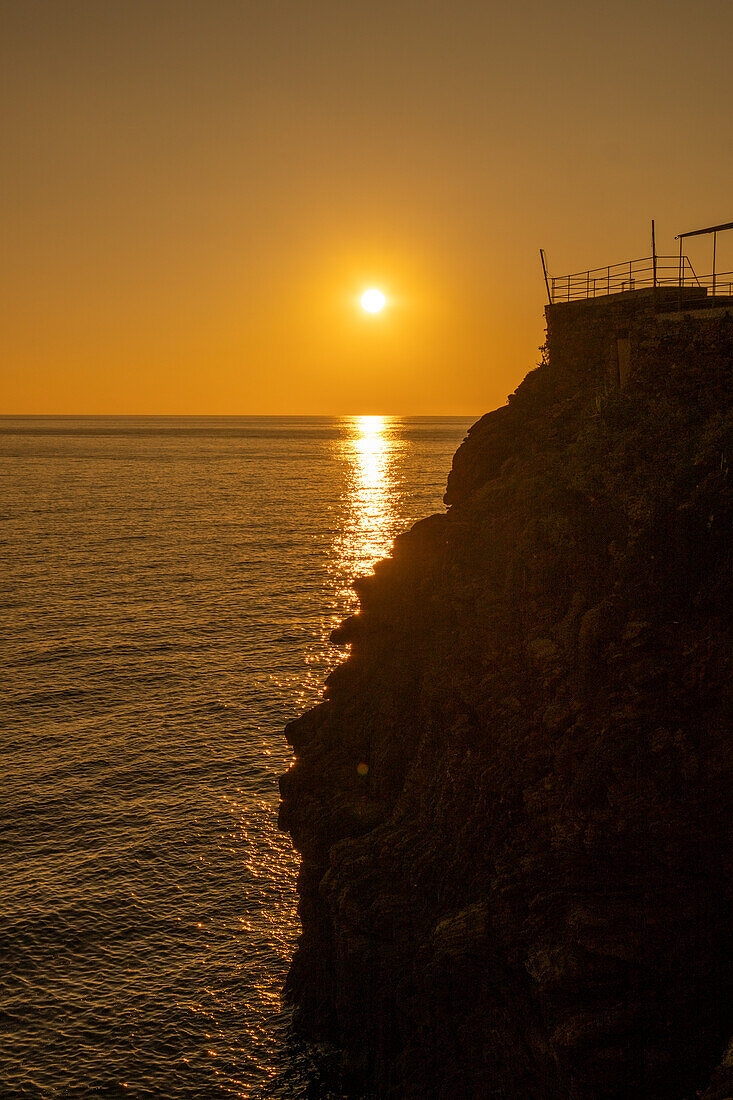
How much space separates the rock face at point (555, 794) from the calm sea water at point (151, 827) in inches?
129

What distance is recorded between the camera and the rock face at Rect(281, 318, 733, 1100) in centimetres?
1820

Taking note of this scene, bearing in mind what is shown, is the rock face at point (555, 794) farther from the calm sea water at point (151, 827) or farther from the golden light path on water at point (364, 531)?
the golden light path on water at point (364, 531)

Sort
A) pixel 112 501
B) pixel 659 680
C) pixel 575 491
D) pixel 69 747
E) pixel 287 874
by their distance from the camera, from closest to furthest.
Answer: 1. pixel 659 680
2. pixel 575 491
3. pixel 287 874
4. pixel 69 747
5. pixel 112 501

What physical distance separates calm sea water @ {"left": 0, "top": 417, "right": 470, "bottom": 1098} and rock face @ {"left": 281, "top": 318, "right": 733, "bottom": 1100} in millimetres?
3270

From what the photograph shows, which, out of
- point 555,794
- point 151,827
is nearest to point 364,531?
point 151,827

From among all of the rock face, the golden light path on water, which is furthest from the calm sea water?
the golden light path on water

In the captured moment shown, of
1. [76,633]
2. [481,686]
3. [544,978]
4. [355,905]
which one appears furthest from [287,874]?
[76,633]

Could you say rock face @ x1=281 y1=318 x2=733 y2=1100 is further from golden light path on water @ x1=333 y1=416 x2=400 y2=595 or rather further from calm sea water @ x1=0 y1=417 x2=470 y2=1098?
golden light path on water @ x1=333 y1=416 x2=400 y2=595

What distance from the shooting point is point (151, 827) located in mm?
37906

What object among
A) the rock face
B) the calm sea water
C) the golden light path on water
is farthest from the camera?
the golden light path on water

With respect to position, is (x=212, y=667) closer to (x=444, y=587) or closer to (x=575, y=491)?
(x=444, y=587)

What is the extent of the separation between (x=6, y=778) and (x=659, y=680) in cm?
3241

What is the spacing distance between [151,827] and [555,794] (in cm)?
2294

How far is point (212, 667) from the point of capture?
56.7 metres
